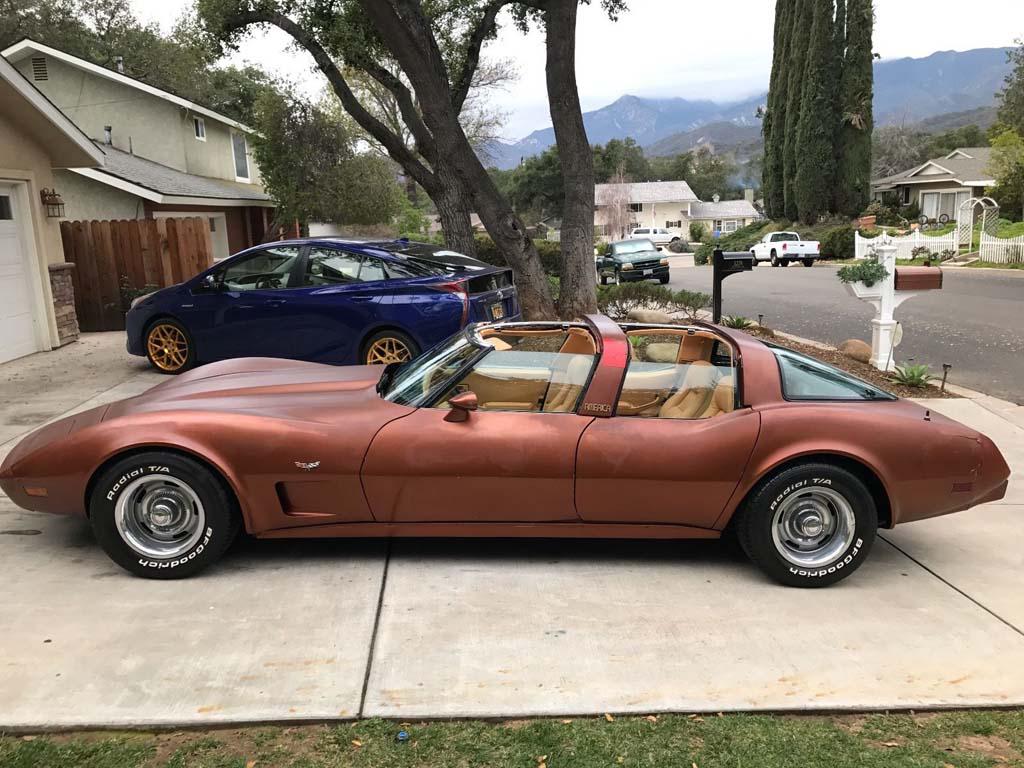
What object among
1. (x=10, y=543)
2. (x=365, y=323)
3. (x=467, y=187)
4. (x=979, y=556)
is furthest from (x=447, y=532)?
(x=467, y=187)

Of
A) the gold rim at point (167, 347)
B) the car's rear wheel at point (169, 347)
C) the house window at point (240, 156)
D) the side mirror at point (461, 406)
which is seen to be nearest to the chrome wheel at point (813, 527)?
the side mirror at point (461, 406)

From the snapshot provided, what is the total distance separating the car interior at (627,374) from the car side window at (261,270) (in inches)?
189

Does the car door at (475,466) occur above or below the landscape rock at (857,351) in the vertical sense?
above

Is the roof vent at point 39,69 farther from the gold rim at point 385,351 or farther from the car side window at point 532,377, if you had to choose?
the car side window at point 532,377

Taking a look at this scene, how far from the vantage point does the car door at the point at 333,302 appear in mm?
8414

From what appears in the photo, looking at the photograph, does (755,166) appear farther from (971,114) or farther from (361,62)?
(361,62)

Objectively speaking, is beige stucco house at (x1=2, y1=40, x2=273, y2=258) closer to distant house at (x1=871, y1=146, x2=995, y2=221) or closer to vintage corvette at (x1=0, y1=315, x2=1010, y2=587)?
vintage corvette at (x1=0, y1=315, x2=1010, y2=587)

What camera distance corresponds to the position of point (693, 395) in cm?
434

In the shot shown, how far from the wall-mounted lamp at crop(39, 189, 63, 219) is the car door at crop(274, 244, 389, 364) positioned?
4883 millimetres

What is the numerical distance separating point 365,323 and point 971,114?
209252 mm

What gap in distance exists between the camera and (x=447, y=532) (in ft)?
13.6

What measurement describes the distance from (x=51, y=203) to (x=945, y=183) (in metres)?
49.4

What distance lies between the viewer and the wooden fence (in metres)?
13.2

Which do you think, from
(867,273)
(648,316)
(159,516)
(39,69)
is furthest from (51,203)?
(39,69)
